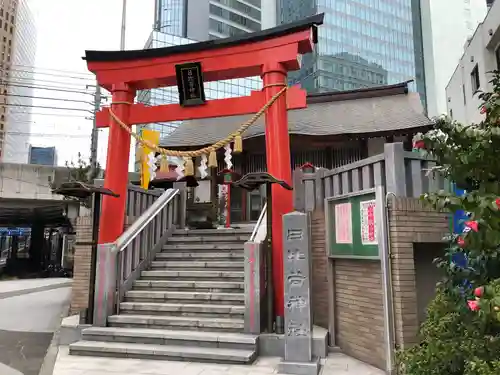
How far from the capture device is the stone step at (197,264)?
8.58 meters

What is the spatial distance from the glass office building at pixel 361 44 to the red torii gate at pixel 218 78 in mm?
59820

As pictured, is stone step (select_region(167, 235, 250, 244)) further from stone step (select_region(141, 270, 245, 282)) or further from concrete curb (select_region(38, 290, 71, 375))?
concrete curb (select_region(38, 290, 71, 375))

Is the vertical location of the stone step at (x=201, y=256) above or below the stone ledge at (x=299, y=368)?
above

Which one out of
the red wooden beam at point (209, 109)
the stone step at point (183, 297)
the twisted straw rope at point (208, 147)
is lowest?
the stone step at point (183, 297)

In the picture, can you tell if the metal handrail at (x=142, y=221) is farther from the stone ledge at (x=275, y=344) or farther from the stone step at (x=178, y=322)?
the stone ledge at (x=275, y=344)

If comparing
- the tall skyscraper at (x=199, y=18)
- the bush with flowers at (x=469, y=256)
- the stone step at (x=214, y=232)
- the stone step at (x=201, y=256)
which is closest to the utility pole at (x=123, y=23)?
the stone step at (x=214, y=232)

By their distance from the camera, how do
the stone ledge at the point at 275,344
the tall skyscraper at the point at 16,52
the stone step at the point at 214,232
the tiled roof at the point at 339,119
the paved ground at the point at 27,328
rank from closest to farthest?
1. the stone ledge at the point at 275,344
2. the paved ground at the point at 27,328
3. the stone step at the point at 214,232
4. the tiled roof at the point at 339,119
5. the tall skyscraper at the point at 16,52

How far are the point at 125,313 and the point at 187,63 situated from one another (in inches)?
206

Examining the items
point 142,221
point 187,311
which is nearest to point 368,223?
point 187,311

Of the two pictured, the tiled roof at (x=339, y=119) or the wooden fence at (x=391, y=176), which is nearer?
the wooden fence at (x=391, y=176)

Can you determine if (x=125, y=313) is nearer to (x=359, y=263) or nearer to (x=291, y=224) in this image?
(x=291, y=224)

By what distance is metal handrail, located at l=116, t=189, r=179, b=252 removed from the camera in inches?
325

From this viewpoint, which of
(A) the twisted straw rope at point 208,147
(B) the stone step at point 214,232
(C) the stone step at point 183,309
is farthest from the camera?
(B) the stone step at point 214,232

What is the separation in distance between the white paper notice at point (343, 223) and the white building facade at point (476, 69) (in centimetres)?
1082
